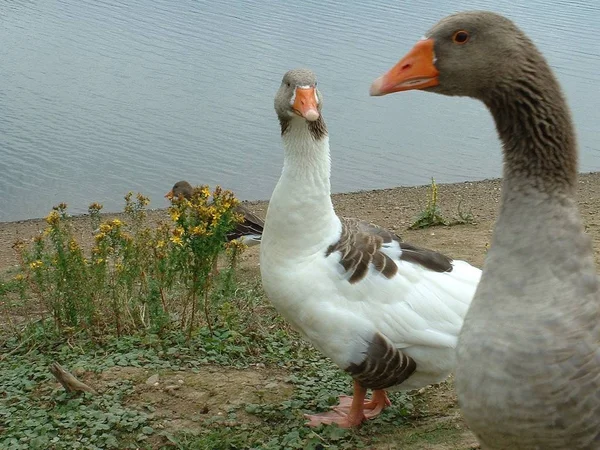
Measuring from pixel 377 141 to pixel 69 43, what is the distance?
9821mm

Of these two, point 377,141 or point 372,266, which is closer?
point 372,266

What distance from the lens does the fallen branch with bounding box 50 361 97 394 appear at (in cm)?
472

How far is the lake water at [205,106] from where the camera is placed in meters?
13.7

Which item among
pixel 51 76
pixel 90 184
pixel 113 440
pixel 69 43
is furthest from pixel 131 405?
pixel 69 43

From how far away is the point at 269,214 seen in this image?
15.8 ft

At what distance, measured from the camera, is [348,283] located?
4.53m

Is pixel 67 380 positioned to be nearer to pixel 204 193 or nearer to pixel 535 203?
pixel 204 193

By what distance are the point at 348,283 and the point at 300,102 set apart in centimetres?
114

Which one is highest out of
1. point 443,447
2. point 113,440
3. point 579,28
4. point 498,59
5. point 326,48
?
point 579,28

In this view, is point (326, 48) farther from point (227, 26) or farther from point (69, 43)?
point (69, 43)

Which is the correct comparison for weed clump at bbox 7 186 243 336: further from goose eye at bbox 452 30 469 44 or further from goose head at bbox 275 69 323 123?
goose eye at bbox 452 30 469 44

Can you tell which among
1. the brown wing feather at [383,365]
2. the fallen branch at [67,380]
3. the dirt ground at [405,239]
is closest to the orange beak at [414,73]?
the brown wing feather at [383,365]

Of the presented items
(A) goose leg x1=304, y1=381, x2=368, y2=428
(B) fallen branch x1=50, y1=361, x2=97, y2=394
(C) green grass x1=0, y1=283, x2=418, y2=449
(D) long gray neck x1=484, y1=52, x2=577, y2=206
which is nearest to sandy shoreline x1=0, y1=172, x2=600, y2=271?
(C) green grass x1=0, y1=283, x2=418, y2=449

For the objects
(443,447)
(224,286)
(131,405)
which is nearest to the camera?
(443,447)
